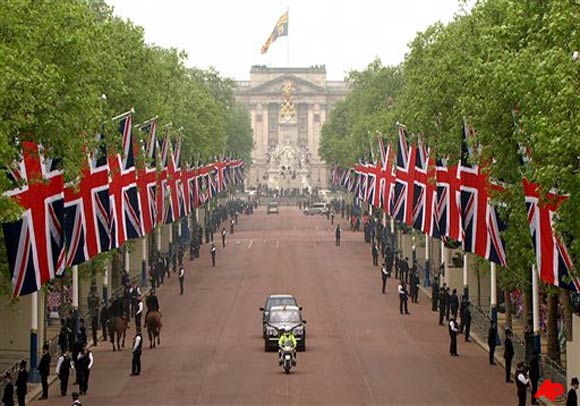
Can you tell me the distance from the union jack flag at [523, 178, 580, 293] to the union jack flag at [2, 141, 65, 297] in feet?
36.4

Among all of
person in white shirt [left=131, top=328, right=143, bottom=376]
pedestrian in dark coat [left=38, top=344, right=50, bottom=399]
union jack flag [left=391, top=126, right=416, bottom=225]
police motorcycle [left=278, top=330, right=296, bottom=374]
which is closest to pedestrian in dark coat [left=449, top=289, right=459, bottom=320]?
union jack flag [left=391, top=126, right=416, bottom=225]

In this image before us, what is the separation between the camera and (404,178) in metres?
58.2

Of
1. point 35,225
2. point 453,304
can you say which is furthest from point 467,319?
point 35,225

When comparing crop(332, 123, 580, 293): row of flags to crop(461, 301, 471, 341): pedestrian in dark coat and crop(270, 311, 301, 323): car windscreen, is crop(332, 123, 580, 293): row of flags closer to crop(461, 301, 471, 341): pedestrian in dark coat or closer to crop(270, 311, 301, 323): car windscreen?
crop(461, 301, 471, 341): pedestrian in dark coat

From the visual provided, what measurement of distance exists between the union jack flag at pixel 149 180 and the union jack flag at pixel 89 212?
835 cm

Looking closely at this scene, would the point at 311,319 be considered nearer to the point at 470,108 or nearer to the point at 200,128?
the point at 470,108

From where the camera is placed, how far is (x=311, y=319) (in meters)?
52.8

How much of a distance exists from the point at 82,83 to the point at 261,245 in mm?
61581

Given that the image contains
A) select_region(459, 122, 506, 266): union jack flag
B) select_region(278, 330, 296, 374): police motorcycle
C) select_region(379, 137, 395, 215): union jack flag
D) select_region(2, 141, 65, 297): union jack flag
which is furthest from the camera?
select_region(379, 137, 395, 215): union jack flag

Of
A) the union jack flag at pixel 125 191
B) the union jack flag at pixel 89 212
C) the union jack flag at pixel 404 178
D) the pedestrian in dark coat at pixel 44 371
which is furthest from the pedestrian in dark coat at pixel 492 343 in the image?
the union jack flag at pixel 404 178

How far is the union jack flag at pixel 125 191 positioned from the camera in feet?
147

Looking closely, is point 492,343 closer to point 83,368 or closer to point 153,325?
point 153,325

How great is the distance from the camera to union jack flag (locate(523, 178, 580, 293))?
97.4 ft

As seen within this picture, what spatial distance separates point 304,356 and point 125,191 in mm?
8653
